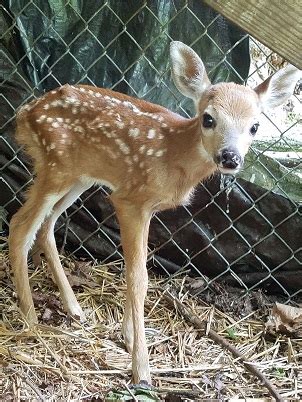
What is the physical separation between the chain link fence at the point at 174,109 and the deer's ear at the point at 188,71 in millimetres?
548

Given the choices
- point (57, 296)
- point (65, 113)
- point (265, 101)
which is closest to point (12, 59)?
point (65, 113)

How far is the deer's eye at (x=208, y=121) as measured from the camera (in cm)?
281

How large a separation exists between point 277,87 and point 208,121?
14.1 inches

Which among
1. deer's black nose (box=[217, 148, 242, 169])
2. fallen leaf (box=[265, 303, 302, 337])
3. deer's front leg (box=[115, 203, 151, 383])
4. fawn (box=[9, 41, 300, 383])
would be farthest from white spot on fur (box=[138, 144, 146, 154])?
fallen leaf (box=[265, 303, 302, 337])

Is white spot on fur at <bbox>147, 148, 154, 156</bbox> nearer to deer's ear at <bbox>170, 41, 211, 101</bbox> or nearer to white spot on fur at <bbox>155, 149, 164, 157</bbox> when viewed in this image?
white spot on fur at <bbox>155, 149, 164, 157</bbox>

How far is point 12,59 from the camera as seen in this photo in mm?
3824

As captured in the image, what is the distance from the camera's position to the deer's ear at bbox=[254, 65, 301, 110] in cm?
287

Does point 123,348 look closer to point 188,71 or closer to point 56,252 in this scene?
point 56,252

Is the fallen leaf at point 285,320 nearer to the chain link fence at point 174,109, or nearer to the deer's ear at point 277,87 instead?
the chain link fence at point 174,109

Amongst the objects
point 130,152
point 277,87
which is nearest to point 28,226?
point 130,152

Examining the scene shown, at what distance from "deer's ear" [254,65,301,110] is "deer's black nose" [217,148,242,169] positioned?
373 millimetres

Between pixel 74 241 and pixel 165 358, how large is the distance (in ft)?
3.52

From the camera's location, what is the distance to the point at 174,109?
3.78 m

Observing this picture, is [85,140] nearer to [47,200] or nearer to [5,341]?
[47,200]
